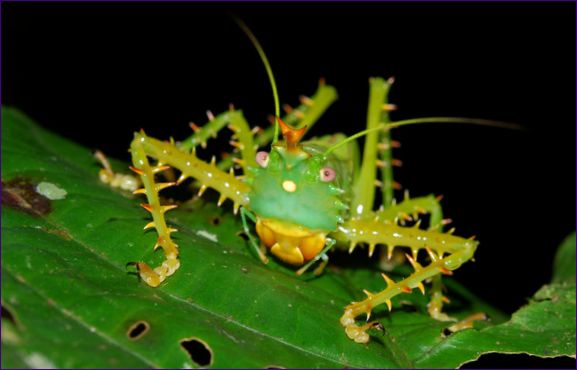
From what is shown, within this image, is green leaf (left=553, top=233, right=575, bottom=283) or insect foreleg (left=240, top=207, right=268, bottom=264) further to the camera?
green leaf (left=553, top=233, right=575, bottom=283)

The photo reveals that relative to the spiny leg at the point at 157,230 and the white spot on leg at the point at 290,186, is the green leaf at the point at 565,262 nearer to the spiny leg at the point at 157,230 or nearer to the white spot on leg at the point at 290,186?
the white spot on leg at the point at 290,186

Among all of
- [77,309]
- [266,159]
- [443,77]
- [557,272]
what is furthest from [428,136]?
[77,309]

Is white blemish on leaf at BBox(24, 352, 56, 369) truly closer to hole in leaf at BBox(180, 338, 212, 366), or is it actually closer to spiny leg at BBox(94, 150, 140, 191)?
hole in leaf at BBox(180, 338, 212, 366)

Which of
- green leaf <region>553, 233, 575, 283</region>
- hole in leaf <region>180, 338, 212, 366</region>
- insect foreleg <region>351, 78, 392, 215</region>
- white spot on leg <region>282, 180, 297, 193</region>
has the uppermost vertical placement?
hole in leaf <region>180, 338, 212, 366</region>

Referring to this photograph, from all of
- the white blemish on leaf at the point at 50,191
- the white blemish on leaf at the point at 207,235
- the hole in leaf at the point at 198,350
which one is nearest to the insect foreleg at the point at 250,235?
the white blemish on leaf at the point at 207,235

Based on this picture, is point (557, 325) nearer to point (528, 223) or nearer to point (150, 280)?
point (150, 280)

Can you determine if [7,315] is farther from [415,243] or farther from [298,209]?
[415,243]

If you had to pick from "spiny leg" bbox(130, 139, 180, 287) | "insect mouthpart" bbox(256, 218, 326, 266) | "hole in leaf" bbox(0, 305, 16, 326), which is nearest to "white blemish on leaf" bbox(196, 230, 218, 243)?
"insect mouthpart" bbox(256, 218, 326, 266)
